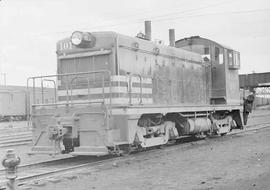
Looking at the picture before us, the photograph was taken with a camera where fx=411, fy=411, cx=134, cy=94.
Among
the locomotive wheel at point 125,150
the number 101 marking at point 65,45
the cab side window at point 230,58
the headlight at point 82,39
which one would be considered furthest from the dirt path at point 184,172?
the cab side window at point 230,58

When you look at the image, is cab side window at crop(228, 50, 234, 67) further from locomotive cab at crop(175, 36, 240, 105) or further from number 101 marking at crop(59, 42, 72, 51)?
number 101 marking at crop(59, 42, 72, 51)

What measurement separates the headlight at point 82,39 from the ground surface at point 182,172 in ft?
11.0

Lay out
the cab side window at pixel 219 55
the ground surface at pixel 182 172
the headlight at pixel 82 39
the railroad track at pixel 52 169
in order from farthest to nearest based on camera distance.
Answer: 1. the cab side window at pixel 219 55
2. the headlight at pixel 82 39
3. the railroad track at pixel 52 169
4. the ground surface at pixel 182 172

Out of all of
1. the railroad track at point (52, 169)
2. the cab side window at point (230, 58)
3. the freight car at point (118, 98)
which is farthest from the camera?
the cab side window at point (230, 58)

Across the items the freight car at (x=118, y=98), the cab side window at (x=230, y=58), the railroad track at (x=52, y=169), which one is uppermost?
the cab side window at (x=230, y=58)

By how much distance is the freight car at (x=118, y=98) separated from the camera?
10.4m

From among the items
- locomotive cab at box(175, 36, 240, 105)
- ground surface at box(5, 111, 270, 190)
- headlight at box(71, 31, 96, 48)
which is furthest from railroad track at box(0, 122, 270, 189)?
locomotive cab at box(175, 36, 240, 105)

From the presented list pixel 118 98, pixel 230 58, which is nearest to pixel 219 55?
pixel 230 58

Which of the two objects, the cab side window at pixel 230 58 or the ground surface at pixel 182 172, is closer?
the ground surface at pixel 182 172

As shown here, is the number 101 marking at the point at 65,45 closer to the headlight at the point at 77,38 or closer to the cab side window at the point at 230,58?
the headlight at the point at 77,38

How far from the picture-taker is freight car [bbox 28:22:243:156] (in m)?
10.4

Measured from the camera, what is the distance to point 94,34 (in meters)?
11.6

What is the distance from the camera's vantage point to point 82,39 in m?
11.2

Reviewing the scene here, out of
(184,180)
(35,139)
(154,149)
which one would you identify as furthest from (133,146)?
(184,180)
